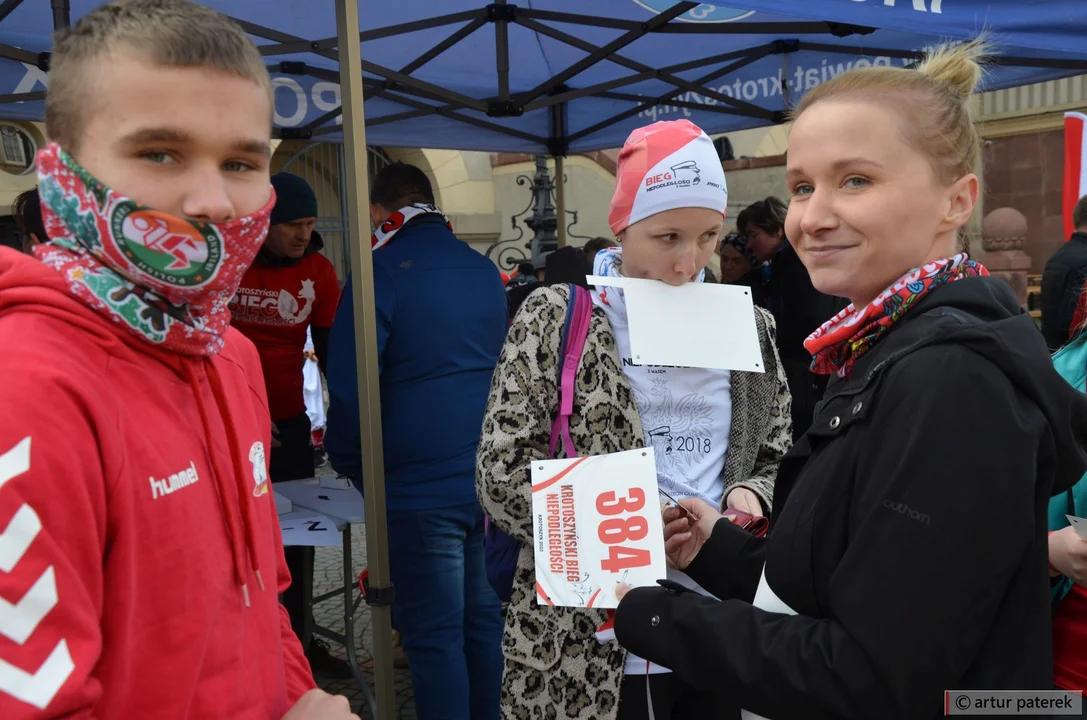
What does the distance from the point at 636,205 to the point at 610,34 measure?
3236mm

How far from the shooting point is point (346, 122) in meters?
2.74

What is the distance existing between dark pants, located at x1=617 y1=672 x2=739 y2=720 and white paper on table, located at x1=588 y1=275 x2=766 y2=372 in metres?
0.71

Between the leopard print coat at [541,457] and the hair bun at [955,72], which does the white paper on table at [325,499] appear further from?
the hair bun at [955,72]

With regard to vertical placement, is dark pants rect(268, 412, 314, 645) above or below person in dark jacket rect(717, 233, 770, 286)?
below

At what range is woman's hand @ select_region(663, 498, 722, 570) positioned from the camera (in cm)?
185

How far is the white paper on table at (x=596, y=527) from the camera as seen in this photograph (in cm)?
167

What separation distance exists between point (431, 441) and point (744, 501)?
1.50 m

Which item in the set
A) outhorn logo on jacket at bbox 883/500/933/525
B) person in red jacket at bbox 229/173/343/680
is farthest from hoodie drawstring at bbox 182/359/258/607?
person in red jacket at bbox 229/173/343/680

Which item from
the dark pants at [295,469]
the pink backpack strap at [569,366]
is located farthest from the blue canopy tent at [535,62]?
the dark pants at [295,469]

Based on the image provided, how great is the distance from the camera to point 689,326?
6.98 feet

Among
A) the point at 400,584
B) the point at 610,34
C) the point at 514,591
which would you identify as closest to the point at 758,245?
the point at 610,34

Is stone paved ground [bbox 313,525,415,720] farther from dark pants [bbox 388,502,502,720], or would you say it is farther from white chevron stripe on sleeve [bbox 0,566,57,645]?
white chevron stripe on sleeve [bbox 0,566,57,645]

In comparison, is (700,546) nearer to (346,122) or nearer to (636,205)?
(636,205)

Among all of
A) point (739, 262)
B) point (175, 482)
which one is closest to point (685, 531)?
point (175, 482)
